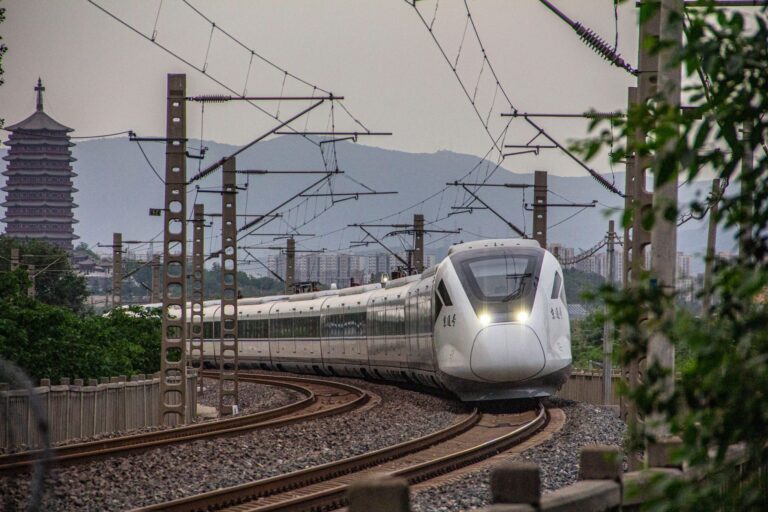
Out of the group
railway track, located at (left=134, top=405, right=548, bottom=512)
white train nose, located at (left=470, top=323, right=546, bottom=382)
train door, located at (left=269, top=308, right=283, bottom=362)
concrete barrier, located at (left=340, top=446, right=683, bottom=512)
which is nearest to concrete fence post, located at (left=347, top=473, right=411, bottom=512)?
concrete barrier, located at (left=340, top=446, right=683, bottom=512)

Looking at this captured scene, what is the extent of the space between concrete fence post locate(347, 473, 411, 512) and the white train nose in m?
19.1

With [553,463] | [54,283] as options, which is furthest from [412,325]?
[54,283]

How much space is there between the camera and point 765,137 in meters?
4.52

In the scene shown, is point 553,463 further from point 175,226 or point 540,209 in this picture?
point 540,209

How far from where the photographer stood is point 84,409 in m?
23.1

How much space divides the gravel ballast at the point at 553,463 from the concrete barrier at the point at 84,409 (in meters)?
6.64

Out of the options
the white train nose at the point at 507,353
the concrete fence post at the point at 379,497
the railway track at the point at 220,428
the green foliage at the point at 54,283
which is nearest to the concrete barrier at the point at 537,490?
the concrete fence post at the point at 379,497

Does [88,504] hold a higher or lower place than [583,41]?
lower

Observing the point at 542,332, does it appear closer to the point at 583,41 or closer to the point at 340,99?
the point at 340,99

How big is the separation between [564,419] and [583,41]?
9.96m

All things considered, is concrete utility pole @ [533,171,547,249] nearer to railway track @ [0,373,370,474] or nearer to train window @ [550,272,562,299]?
railway track @ [0,373,370,474]

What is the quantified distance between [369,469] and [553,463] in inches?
A: 93.8

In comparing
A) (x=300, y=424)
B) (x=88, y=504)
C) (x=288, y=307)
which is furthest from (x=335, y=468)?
(x=288, y=307)

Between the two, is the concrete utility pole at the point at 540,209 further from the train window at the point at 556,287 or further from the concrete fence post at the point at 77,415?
the concrete fence post at the point at 77,415
